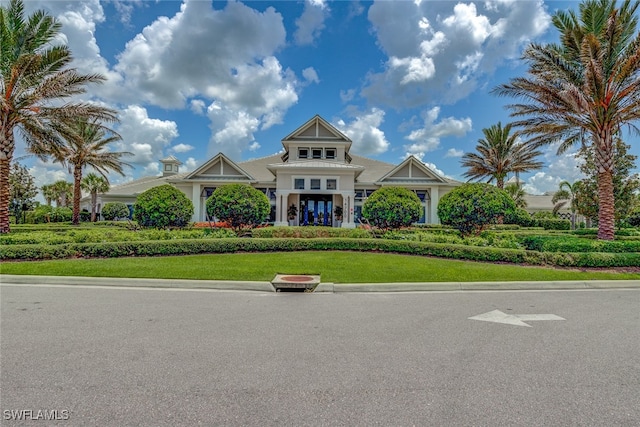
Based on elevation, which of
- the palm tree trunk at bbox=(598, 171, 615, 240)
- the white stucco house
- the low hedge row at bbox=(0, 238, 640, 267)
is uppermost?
the white stucco house

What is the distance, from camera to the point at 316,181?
28656 mm

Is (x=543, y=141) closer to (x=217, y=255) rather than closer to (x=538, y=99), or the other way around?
(x=538, y=99)

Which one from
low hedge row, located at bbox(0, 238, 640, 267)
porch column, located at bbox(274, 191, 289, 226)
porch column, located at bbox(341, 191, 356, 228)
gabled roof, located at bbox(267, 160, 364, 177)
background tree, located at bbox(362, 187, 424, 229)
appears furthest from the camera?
porch column, located at bbox(341, 191, 356, 228)

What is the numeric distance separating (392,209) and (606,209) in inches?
388

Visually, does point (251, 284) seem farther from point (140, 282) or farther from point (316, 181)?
point (316, 181)

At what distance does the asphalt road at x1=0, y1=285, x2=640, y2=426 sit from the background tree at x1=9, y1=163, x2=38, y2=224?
1328 inches

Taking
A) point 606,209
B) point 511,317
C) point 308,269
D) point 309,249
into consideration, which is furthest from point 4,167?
point 606,209

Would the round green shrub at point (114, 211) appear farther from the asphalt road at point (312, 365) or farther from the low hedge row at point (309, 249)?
the asphalt road at point (312, 365)

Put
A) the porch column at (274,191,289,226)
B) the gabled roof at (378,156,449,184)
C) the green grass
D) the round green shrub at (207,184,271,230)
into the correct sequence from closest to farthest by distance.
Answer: the green grass
the round green shrub at (207,184,271,230)
the porch column at (274,191,289,226)
the gabled roof at (378,156,449,184)

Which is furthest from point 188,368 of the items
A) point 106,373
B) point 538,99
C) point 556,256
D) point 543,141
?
point 543,141

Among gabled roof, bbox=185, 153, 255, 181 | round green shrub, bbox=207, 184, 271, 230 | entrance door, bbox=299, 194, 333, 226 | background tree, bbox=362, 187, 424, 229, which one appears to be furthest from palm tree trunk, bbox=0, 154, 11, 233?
entrance door, bbox=299, 194, 333, 226

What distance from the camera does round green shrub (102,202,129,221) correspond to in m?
33.8

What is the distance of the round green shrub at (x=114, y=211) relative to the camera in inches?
1332

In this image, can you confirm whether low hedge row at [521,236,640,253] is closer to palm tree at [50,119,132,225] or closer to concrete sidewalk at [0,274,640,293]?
concrete sidewalk at [0,274,640,293]
